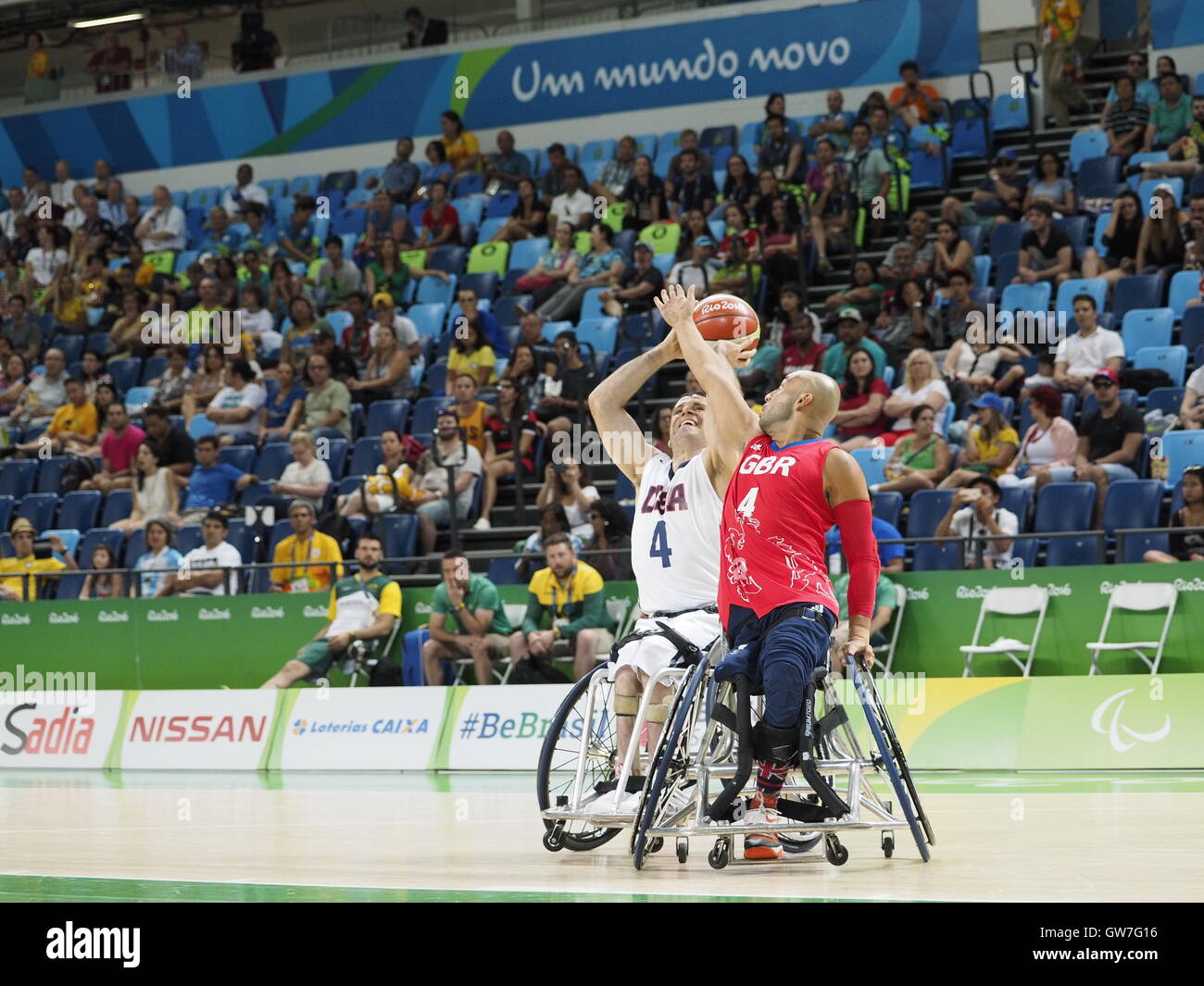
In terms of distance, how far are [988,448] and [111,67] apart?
61.1ft

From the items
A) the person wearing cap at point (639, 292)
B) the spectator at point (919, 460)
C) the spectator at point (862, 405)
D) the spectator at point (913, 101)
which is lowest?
the spectator at point (919, 460)

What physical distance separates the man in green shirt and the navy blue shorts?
25.3 feet

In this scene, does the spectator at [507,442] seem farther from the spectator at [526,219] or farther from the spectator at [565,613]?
the spectator at [526,219]

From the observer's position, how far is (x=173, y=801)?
11258mm

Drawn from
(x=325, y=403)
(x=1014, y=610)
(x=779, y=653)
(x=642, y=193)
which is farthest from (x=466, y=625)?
(x=779, y=653)

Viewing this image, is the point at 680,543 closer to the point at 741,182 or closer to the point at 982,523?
the point at 982,523

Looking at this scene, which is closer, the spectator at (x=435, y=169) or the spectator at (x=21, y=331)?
the spectator at (x=435, y=169)

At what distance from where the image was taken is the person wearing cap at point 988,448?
14.6 meters

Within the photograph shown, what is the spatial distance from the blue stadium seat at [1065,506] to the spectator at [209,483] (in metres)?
8.50

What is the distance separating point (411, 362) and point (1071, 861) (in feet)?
45.2

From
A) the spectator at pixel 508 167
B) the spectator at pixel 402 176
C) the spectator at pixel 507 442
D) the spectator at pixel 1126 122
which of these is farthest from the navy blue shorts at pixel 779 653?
the spectator at pixel 402 176

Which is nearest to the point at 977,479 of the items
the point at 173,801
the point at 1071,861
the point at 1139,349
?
A: the point at 1139,349

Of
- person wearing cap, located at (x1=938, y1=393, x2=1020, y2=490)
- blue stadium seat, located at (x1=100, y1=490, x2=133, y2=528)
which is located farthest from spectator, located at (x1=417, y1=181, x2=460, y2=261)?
person wearing cap, located at (x1=938, y1=393, x2=1020, y2=490)

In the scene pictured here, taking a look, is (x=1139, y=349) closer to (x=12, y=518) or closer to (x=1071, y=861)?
(x=1071, y=861)
